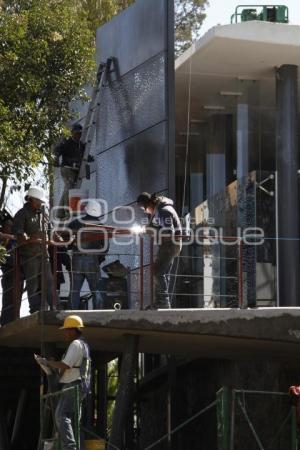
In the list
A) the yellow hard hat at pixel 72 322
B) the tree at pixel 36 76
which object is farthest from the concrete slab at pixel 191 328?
the tree at pixel 36 76

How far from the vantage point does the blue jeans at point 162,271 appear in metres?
16.0

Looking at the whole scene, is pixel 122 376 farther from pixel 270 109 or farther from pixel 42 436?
pixel 270 109

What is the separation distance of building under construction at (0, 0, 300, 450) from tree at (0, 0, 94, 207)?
66.4 inches

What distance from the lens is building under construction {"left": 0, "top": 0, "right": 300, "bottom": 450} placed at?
18875 millimetres

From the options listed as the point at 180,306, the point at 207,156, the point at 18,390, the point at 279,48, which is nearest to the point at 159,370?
the point at 180,306

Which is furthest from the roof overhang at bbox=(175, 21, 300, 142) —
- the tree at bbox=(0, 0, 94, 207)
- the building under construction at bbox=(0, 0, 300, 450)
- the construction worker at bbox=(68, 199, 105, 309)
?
the construction worker at bbox=(68, 199, 105, 309)

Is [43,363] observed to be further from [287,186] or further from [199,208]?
[199,208]

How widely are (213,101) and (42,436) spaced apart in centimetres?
854

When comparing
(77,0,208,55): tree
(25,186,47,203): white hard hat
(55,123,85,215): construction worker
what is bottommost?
(25,186,47,203): white hard hat

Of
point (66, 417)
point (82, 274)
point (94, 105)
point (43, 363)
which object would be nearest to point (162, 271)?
point (82, 274)

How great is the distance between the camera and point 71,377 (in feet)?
49.1

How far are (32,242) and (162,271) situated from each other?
221cm

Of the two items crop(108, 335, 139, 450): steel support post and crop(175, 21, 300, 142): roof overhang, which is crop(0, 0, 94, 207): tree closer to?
crop(175, 21, 300, 142): roof overhang

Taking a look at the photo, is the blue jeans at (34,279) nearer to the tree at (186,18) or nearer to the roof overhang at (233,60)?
the roof overhang at (233,60)
